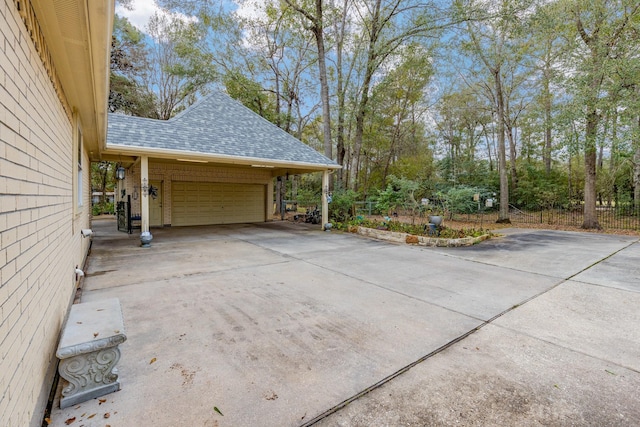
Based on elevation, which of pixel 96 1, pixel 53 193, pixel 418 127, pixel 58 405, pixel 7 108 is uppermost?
pixel 418 127

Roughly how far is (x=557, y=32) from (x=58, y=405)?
57.6 ft

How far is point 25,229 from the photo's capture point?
167 centimetres

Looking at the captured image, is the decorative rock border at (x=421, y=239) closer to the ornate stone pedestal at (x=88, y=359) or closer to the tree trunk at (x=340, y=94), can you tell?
the tree trunk at (x=340, y=94)

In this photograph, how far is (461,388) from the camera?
2.24m

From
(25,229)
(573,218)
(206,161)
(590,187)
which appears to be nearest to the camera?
(25,229)

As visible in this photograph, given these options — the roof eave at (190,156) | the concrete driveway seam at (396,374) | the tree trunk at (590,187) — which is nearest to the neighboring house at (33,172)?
the concrete driveway seam at (396,374)

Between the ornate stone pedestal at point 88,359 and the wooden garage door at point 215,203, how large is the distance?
36.8 ft

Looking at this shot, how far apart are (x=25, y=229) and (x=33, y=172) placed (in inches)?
16.0

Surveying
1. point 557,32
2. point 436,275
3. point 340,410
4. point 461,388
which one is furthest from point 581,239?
point 340,410

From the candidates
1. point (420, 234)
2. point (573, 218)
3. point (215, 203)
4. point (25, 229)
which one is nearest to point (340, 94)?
point (215, 203)

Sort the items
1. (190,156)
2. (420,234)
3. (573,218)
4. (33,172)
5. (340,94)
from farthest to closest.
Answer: (340,94) → (573,218) → (420,234) → (190,156) → (33,172)

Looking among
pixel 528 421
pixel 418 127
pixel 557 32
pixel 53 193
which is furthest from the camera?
pixel 418 127

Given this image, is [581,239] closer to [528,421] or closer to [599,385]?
[599,385]

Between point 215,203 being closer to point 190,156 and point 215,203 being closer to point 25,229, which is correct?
point 190,156
